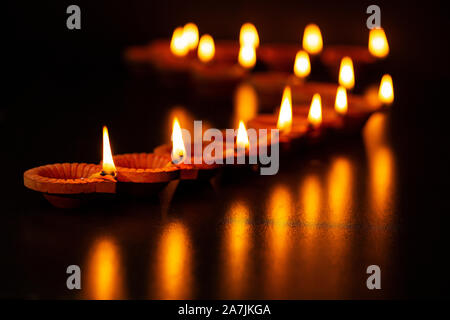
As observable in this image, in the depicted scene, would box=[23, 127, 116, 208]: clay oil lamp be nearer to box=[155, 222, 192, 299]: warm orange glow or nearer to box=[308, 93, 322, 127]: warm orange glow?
box=[155, 222, 192, 299]: warm orange glow

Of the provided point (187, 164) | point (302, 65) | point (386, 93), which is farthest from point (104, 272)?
point (302, 65)

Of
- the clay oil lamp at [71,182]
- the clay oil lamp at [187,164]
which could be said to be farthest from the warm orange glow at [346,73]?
the clay oil lamp at [71,182]

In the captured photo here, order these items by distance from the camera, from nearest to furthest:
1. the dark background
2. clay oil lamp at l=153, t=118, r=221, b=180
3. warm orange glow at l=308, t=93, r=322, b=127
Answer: the dark background < clay oil lamp at l=153, t=118, r=221, b=180 < warm orange glow at l=308, t=93, r=322, b=127

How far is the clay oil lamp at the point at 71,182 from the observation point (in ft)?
4.08

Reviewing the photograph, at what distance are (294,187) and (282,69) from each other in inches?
39.7

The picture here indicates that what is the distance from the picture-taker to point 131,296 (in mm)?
1019

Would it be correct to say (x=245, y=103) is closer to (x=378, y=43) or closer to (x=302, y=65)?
(x=302, y=65)

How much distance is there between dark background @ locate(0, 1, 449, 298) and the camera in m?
1.20

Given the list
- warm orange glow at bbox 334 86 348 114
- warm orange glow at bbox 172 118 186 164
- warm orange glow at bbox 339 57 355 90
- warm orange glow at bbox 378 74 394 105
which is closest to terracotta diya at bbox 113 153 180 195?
warm orange glow at bbox 172 118 186 164

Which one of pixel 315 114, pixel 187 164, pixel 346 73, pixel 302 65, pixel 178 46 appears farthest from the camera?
pixel 178 46

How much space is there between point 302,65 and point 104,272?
1.30 meters

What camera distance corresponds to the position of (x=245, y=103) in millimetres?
2154

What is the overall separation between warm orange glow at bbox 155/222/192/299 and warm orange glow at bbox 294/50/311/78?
108 centimetres

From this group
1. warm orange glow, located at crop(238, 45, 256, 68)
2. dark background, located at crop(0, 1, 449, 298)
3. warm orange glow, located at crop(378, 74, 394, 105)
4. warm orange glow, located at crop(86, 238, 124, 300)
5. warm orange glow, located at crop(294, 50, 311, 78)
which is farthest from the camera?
warm orange glow, located at crop(238, 45, 256, 68)
